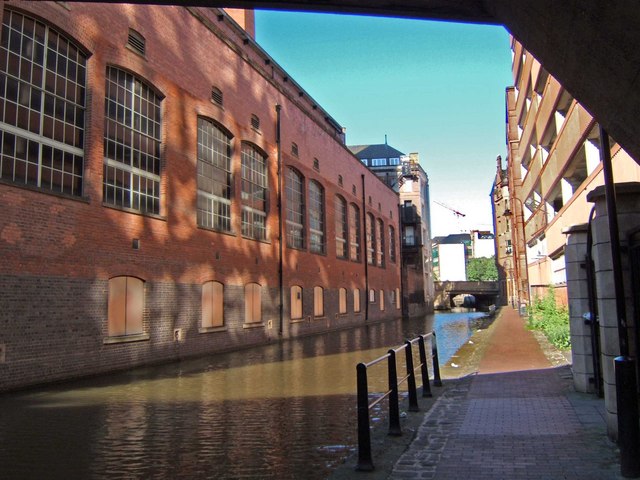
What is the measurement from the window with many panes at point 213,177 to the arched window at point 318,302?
33.2 feet

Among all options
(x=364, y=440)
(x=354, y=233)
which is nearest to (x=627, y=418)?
(x=364, y=440)

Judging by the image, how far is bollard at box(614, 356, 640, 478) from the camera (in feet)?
14.4

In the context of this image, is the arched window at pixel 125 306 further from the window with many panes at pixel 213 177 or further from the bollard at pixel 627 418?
the bollard at pixel 627 418

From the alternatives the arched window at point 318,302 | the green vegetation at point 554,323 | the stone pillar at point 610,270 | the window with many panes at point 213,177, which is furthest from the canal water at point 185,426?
the arched window at point 318,302

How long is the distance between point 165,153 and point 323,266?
1614 cm

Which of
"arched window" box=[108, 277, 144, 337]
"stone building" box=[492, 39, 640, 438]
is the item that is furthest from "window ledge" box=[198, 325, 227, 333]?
"stone building" box=[492, 39, 640, 438]

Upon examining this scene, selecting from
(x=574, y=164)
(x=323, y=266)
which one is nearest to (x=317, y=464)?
(x=574, y=164)

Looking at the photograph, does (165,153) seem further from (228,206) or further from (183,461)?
(183,461)

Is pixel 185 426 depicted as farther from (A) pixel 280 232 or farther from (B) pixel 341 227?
(B) pixel 341 227

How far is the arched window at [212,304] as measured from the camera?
1917cm

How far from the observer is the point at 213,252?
1989 centimetres

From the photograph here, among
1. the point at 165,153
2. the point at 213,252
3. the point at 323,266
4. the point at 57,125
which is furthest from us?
the point at 323,266

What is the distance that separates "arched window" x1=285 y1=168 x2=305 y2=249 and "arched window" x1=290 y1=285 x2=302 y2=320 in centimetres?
226

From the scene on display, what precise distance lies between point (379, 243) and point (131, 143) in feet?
109
